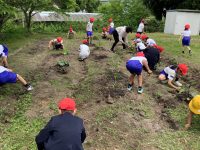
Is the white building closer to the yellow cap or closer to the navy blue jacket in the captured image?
the yellow cap

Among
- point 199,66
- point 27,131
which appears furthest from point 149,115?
point 199,66

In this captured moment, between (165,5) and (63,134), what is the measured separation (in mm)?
21832

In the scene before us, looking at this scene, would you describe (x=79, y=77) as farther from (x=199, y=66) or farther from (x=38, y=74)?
(x=199, y=66)

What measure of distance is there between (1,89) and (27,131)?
196 centimetres

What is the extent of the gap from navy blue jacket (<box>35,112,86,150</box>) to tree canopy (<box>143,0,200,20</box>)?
20.3 metres

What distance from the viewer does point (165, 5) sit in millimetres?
19875

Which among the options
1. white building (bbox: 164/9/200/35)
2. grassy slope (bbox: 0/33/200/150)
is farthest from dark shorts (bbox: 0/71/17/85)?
white building (bbox: 164/9/200/35)

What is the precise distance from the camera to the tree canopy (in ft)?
58.2

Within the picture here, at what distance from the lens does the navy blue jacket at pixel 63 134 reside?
1798mm

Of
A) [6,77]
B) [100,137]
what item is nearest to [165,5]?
[6,77]

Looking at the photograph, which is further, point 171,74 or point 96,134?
point 171,74

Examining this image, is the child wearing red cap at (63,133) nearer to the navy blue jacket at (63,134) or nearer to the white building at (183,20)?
the navy blue jacket at (63,134)

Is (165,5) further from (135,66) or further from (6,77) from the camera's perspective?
(6,77)

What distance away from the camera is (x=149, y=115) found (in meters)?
3.64
